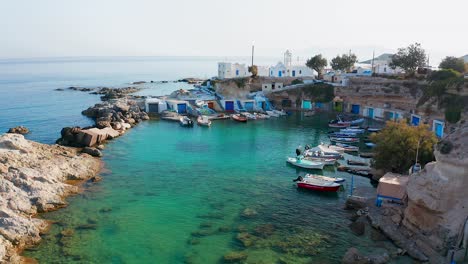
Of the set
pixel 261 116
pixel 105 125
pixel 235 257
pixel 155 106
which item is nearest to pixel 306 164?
pixel 235 257

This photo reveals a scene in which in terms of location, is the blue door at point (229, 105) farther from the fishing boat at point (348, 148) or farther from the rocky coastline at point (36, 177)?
the fishing boat at point (348, 148)

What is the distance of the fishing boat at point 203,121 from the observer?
6238 centimetres

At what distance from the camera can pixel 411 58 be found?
6888cm

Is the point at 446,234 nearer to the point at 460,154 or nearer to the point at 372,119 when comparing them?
the point at 460,154

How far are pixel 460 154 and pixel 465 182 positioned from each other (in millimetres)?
1604

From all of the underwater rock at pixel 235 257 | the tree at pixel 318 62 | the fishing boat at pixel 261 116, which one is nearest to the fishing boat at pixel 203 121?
the fishing boat at pixel 261 116

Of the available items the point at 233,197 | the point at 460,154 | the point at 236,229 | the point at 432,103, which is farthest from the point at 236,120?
the point at 460,154

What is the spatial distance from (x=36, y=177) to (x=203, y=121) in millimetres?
34706

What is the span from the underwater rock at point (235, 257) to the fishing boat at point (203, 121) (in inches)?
1595

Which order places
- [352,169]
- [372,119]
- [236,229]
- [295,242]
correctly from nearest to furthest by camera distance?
[295,242] < [236,229] < [352,169] < [372,119]

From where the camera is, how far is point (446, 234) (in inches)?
845

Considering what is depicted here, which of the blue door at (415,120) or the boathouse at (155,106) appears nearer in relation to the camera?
the blue door at (415,120)

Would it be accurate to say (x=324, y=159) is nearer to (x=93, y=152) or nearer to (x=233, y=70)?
(x=93, y=152)

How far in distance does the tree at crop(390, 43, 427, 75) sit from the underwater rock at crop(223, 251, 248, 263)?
2244 inches
